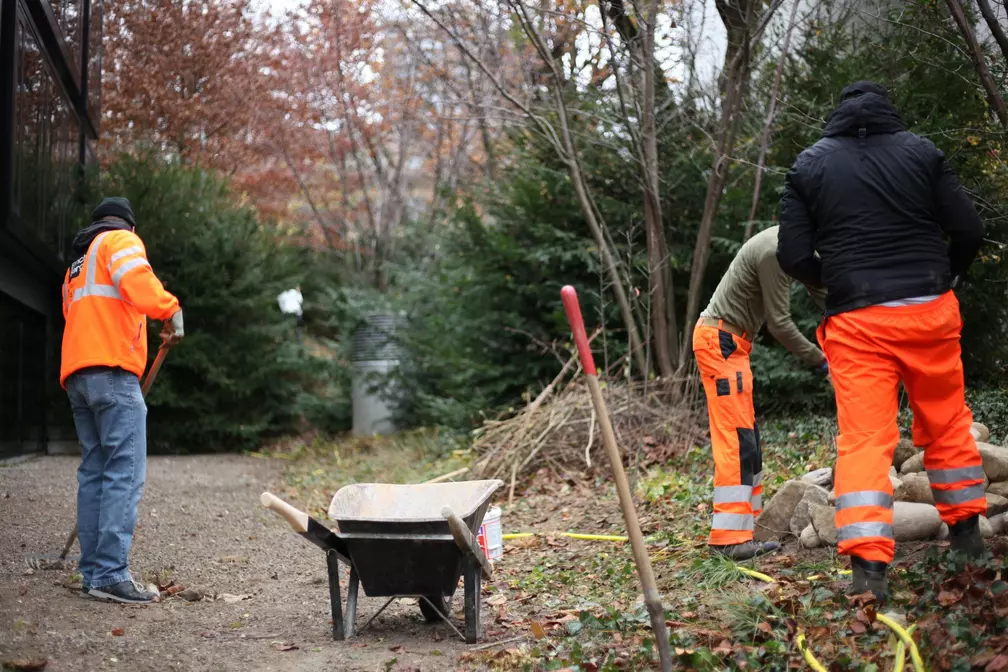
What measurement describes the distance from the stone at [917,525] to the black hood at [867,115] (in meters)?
1.96

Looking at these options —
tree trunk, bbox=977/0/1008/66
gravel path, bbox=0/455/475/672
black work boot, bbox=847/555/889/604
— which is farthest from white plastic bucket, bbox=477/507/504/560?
Answer: tree trunk, bbox=977/0/1008/66

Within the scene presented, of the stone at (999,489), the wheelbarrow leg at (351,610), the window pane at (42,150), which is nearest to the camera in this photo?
the wheelbarrow leg at (351,610)

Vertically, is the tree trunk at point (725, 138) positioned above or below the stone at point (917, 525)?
above

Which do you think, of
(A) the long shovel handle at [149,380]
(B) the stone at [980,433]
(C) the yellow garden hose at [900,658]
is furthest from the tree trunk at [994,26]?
(A) the long shovel handle at [149,380]

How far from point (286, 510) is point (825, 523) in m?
2.86

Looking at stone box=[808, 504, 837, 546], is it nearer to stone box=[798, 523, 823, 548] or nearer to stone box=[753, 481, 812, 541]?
stone box=[798, 523, 823, 548]

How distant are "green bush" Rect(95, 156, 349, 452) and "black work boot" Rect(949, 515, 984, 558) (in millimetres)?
10109

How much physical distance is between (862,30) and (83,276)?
6.80 metres

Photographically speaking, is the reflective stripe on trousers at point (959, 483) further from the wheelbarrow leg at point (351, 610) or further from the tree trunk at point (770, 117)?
the tree trunk at point (770, 117)

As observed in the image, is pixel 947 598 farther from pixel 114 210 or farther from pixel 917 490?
pixel 114 210

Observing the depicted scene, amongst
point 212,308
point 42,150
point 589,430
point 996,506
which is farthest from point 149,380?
point 212,308

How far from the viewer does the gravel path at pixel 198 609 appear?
4273mm

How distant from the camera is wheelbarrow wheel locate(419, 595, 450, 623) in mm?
4675

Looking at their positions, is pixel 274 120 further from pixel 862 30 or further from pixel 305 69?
pixel 862 30
